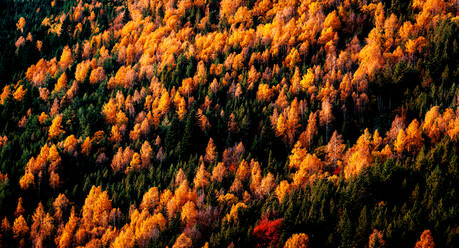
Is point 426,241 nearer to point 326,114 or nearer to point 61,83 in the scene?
point 326,114

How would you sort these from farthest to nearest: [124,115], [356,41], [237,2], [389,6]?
[237,2]
[389,6]
[356,41]
[124,115]

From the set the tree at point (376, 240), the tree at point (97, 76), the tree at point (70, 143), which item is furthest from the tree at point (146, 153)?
the tree at point (376, 240)

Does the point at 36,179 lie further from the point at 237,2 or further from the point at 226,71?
the point at 237,2

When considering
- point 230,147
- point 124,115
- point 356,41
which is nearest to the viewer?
point 230,147

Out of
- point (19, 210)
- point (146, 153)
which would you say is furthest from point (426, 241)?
point (19, 210)

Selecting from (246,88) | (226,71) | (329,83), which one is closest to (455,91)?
(329,83)

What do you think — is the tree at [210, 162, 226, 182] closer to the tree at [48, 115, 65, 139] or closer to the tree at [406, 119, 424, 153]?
the tree at [406, 119, 424, 153]

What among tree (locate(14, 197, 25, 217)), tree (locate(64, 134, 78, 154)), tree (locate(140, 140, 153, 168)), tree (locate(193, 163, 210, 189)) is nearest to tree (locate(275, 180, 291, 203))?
tree (locate(193, 163, 210, 189))
